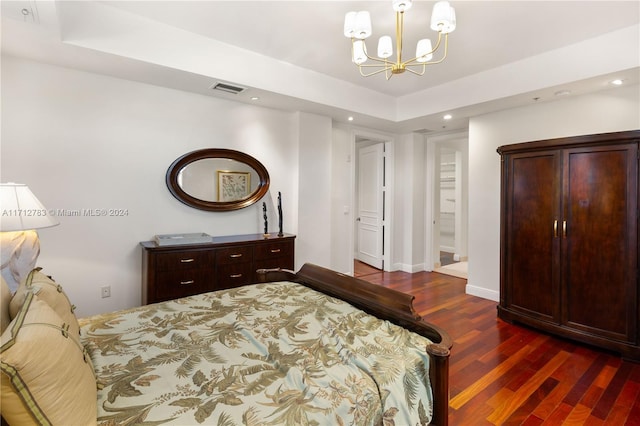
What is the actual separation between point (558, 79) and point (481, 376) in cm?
291

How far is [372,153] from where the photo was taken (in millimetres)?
5938

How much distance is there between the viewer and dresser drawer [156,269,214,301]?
2926 millimetres

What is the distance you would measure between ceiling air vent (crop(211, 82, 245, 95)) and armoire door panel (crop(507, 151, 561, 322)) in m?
2.98

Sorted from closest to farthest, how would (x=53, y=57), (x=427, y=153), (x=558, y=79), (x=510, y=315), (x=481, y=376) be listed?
(x=481, y=376) → (x=53, y=57) → (x=558, y=79) → (x=510, y=315) → (x=427, y=153)

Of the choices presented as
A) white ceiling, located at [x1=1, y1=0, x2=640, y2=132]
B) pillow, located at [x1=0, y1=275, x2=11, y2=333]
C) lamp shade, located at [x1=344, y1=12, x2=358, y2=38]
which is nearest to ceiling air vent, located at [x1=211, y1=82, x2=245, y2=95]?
white ceiling, located at [x1=1, y1=0, x2=640, y2=132]

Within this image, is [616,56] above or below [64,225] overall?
above

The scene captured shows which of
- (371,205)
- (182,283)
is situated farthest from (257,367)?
(371,205)

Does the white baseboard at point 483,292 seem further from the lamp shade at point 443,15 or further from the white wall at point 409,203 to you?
the lamp shade at point 443,15

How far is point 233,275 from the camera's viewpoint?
10.9 feet

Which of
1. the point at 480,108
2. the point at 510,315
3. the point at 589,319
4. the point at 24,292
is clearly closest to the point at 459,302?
the point at 510,315

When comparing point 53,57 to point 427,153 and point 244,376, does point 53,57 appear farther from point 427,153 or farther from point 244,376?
point 427,153

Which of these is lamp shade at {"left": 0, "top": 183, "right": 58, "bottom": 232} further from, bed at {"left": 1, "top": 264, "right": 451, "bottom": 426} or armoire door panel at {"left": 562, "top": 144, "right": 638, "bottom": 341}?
armoire door panel at {"left": 562, "top": 144, "right": 638, "bottom": 341}

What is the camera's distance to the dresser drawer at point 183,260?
291 cm

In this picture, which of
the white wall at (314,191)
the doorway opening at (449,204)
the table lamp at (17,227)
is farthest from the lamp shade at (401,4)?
the doorway opening at (449,204)
